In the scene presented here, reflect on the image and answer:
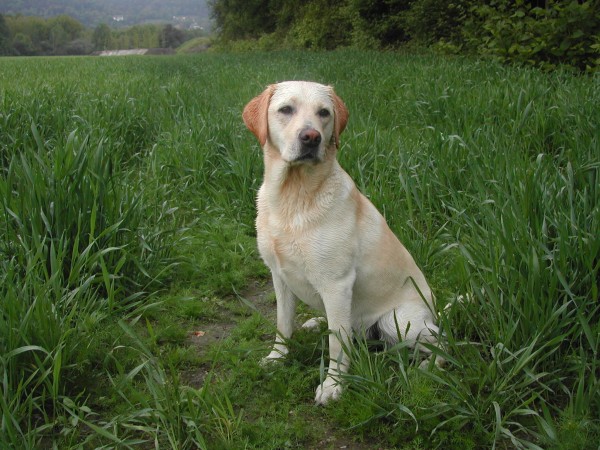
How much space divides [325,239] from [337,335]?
408 mm

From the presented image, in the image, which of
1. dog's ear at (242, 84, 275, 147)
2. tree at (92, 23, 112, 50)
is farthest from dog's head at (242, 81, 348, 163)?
tree at (92, 23, 112, 50)

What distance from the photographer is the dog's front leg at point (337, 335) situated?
7.97 ft

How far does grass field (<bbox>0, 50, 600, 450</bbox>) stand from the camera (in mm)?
2152

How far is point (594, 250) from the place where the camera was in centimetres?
234

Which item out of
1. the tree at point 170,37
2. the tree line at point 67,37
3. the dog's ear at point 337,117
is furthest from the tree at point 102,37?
the dog's ear at point 337,117

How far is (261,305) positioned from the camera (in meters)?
3.45

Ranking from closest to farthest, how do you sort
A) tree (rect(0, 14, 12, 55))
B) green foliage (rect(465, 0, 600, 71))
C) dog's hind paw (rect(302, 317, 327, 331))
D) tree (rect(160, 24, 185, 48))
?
dog's hind paw (rect(302, 317, 327, 331))
green foliage (rect(465, 0, 600, 71))
tree (rect(0, 14, 12, 55))
tree (rect(160, 24, 185, 48))

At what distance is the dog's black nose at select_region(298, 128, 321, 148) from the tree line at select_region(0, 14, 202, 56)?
59820 millimetres

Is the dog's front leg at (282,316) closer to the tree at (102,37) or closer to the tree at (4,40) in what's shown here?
the tree at (4,40)

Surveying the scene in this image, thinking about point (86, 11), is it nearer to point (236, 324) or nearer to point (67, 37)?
point (67, 37)

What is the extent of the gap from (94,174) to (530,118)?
143 inches

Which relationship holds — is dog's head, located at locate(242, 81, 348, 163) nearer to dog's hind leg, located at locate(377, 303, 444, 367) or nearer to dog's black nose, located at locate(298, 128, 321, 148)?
dog's black nose, located at locate(298, 128, 321, 148)

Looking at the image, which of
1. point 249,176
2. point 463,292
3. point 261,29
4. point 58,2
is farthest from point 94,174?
point 58,2

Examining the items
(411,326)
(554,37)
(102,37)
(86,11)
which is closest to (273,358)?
(411,326)
